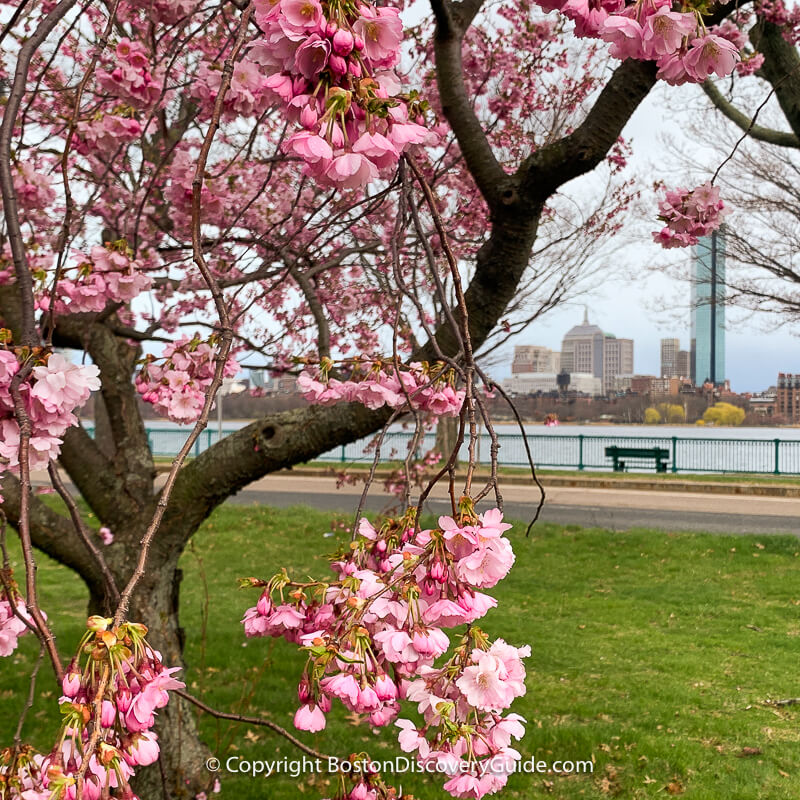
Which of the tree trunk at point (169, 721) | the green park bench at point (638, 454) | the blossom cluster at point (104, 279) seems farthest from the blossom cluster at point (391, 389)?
the green park bench at point (638, 454)

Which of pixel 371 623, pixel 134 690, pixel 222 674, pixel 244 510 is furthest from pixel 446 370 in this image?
pixel 244 510

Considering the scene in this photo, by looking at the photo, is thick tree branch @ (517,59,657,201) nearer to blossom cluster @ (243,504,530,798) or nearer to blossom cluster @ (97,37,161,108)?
blossom cluster @ (97,37,161,108)

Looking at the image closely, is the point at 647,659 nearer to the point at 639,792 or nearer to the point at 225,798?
the point at 639,792

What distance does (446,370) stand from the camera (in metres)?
1.47

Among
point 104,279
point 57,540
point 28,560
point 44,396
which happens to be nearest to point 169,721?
point 57,540

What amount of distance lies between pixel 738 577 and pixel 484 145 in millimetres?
6295

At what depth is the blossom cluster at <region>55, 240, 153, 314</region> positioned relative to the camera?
7.13 feet

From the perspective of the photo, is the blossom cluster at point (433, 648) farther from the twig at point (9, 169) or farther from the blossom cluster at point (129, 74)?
the blossom cluster at point (129, 74)

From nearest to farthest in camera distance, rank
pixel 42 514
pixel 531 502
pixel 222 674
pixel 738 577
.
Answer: pixel 42 514 → pixel 222 674 → pixel 738 577 → pixel 531 502

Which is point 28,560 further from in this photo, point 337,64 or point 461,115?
point 461,115

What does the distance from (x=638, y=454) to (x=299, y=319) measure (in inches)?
477

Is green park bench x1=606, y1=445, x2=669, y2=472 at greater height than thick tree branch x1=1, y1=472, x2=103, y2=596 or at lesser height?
lesser

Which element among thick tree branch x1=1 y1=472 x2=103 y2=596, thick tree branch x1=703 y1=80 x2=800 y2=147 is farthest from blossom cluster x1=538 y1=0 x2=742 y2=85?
thick tree branch x1=703 y1=80 x2=800 y2=147

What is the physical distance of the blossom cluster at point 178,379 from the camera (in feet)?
7.44
